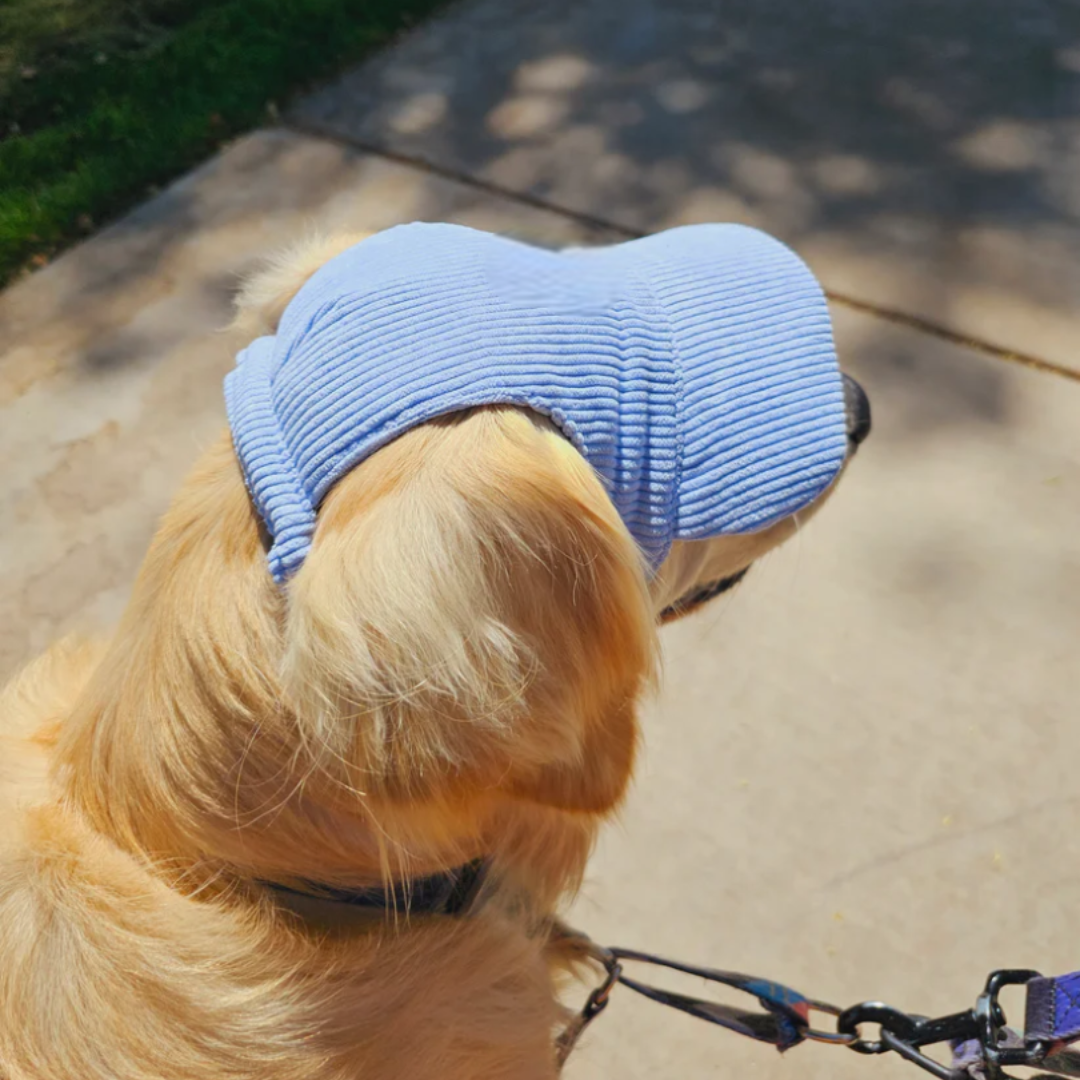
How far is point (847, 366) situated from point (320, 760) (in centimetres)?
231

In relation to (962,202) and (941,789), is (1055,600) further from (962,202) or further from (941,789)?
(962,202)

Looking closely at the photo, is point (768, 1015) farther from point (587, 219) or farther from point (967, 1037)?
point (587, 219)

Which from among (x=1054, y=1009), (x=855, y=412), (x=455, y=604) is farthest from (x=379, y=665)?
(x=1054, y=1009)

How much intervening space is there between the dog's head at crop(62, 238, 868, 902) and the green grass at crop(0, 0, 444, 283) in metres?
3.06

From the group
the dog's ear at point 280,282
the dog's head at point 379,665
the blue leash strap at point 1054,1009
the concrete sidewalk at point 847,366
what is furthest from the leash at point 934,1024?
the dog's ear at point 280,282

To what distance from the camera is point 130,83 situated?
Answer: 4422 mm

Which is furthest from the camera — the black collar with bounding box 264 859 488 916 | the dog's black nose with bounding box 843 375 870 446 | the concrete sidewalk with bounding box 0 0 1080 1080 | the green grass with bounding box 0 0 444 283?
the green grass with bounding box 0 0 444 283

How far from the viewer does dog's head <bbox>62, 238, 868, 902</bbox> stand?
109cm

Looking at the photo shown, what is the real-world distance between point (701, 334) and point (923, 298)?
7.11 feet

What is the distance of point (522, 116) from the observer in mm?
4059

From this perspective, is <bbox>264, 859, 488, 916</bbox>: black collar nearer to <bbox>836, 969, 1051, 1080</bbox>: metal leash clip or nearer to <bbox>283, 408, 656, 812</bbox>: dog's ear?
<bbox>283, 408, 656, 812</bbox>: dog's ear

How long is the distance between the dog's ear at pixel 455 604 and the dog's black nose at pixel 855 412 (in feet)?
1.63

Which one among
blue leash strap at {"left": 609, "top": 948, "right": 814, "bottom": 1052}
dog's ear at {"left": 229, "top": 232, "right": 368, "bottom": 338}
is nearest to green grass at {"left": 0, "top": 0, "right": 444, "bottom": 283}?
dog's ear at {"left": 229, "top": 232, "right": 368, "bottom": 338}

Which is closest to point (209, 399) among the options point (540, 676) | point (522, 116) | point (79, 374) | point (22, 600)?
point (79, 374)
